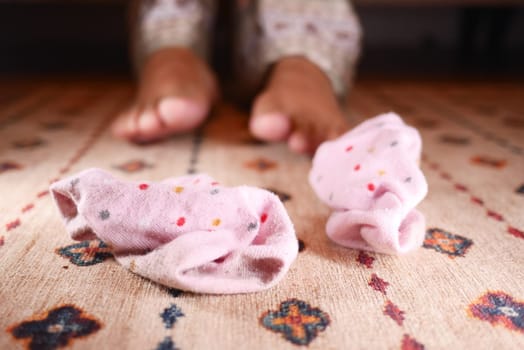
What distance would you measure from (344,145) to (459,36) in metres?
2.24

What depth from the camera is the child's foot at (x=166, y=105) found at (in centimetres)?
77

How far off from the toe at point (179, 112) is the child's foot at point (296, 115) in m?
0.10

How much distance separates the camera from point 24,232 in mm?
495

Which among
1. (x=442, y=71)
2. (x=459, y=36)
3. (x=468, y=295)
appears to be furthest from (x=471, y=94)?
(x=459, y=36)

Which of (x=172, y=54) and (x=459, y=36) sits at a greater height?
(x=172, y=54)

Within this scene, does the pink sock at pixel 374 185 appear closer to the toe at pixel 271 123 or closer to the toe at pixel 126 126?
the toe at pixel 271 123

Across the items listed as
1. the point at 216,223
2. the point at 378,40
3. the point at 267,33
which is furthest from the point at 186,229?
the point at 378,40

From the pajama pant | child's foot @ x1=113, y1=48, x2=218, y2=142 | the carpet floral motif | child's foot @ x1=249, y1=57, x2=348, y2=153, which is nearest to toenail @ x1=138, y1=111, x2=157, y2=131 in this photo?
child's foot @ x1=113, y1=48, x2=218, y2=142

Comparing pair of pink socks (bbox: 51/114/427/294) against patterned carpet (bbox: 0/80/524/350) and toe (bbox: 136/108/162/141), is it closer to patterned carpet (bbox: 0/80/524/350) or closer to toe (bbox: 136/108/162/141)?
patterned carpet (bbox: 0/80/524/350)

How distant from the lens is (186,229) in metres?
0.43

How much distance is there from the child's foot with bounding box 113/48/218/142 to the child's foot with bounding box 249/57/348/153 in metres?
0.11

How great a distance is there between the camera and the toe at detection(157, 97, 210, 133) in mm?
768

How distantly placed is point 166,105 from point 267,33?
0.96 feet

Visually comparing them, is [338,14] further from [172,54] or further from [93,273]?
[93,273]
